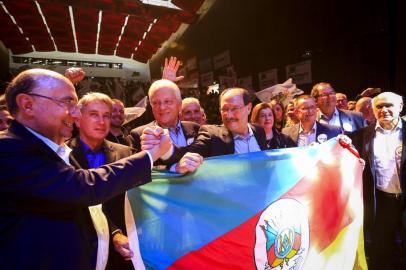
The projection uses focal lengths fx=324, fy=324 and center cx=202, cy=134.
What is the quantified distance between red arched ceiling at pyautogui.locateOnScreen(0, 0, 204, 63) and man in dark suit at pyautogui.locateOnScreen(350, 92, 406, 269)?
11.5 m

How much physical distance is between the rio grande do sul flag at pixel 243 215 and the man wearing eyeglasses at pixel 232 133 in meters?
0.42

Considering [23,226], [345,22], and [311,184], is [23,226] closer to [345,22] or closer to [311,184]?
[311,184]

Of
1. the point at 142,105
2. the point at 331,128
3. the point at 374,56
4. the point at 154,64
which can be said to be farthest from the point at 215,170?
the point at 154,64

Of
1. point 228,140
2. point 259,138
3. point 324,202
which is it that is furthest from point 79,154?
point 324,202

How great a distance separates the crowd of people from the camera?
4.50ft

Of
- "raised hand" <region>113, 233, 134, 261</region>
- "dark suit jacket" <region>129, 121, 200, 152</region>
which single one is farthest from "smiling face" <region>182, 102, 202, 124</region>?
"raised hand" <region>113, 233, 134, 261</region>

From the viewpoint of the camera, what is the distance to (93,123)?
2.56m

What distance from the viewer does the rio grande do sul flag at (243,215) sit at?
191 centimetres

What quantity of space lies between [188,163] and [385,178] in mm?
2574

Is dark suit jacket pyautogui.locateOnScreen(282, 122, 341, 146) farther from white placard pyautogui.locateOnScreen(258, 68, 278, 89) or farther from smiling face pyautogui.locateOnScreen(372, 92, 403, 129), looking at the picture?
white placard pyautogui.locateOnScreen(258, 68, 278, 89)

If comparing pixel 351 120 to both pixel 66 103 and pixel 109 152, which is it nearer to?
pixel 109 152

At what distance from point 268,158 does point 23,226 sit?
4.85 feet

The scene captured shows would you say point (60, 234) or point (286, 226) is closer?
point (60, 234)

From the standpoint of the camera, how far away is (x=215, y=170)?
2.05m
